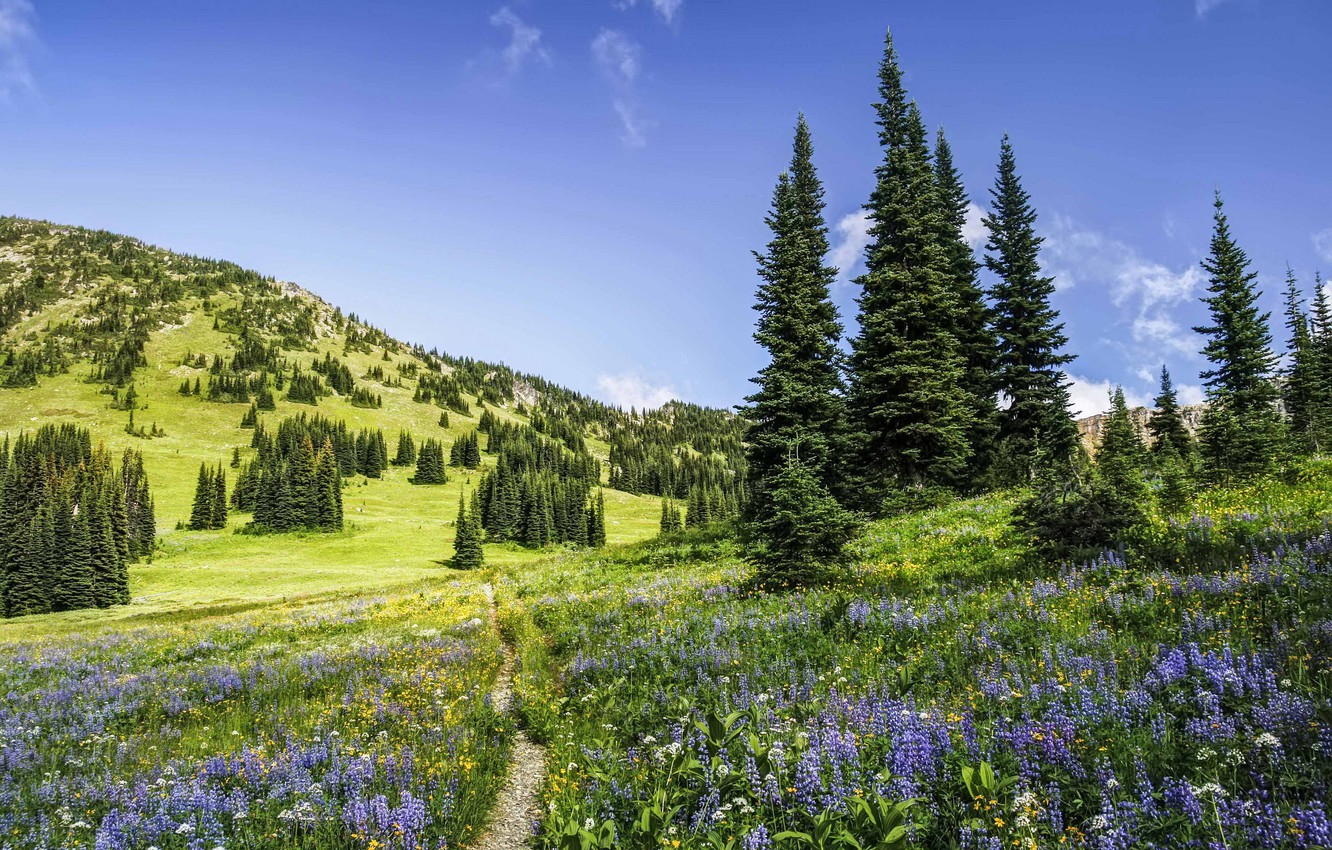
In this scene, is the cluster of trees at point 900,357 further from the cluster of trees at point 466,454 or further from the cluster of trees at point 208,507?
the cluster of trees at point 466,454

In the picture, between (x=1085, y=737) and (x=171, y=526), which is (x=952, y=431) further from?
(x=171, y=526)

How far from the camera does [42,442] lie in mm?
110500

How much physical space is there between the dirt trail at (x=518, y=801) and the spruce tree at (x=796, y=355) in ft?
57.9

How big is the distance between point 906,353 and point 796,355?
4.93 m

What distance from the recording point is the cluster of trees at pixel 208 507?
3743 inches

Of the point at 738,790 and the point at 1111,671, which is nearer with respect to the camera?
the point at 738,790

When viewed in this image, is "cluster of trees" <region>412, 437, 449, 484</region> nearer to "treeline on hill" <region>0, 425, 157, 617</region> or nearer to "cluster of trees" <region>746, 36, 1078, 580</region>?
"treeline on hill" <region>0, 425, 157, 617</region>

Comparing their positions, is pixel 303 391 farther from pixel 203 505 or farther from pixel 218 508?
pixel 218 508

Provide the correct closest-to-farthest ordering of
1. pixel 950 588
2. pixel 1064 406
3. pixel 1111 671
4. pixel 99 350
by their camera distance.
A: pixel 1111 671 < pixel 950 588 < pixel 1064 406 < pixel 99 350

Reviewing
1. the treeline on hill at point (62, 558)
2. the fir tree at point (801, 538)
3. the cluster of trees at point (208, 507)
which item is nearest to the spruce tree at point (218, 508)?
the cluster of trees at point (208, 507)

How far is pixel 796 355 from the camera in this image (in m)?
28.9

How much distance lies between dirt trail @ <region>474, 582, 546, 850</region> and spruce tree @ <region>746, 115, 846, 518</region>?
17.7 meters

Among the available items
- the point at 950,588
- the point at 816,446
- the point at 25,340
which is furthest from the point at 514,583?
the point at 25,340

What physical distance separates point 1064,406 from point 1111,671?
103ft
